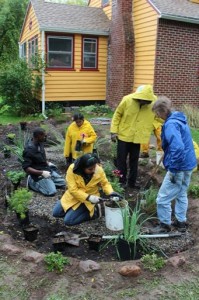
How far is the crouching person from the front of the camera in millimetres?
5102

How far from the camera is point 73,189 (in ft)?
13.2

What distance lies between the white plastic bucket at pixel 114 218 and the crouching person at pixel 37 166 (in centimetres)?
138

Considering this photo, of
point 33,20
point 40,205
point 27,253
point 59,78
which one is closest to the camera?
point 27,253

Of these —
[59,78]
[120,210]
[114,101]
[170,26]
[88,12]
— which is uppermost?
[88,12]

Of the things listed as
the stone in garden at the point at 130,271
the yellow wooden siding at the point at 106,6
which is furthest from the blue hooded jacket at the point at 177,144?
the yellow wooden siding at the point at 106,6

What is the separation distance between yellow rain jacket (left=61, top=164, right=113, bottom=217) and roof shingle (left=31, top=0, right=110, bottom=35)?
9.73 meters

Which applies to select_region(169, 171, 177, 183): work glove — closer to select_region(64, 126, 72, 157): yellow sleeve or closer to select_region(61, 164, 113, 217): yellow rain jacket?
select_region(61, 164, 113, 217): yellow rain jacket

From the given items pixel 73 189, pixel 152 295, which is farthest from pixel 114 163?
pixel 152 295

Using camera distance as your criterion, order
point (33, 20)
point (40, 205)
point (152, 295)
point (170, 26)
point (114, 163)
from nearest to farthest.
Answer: point (152, 295), point (40, 205), point (114, 163), point (170, 26), point (33, 20)

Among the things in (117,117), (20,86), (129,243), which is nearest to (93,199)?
(129,243)

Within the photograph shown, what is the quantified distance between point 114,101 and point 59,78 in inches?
94.8

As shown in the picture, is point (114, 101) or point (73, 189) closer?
point (73, 189)

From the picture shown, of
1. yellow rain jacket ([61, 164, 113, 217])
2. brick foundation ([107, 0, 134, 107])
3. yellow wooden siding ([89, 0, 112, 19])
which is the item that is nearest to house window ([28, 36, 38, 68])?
brick foundation ([107, 0, 134, 107])

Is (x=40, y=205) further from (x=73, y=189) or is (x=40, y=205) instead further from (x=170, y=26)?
(x=170, y=26)
